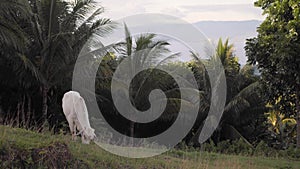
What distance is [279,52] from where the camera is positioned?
12.7m

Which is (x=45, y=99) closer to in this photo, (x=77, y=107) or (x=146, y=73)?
(x=146, y=73)

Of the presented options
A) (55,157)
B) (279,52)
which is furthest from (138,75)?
(55,157)

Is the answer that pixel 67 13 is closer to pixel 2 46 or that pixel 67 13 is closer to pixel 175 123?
pixel 2 46

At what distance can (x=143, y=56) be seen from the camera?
64.3 ft

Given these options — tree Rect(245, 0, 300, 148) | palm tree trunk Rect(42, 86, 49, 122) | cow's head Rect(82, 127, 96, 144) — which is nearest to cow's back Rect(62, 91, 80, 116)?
cow's head Rect(82, 127, 96, 144)

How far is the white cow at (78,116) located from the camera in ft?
32.5

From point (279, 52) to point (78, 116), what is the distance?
228 inches

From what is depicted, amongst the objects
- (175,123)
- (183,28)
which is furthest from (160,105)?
(183,28)

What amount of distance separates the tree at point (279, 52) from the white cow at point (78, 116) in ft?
17.9

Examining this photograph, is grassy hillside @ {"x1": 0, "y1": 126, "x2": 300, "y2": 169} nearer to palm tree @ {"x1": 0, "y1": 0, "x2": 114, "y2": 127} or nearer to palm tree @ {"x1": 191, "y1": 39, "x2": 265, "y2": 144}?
palm tree @ {"x1": 0, "y1": 0, "x2": 114, "y2": 127}

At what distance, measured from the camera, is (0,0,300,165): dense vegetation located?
534 inches

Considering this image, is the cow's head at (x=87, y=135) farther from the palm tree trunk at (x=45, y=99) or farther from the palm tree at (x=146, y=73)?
the palm tree at (x=146, y=73)

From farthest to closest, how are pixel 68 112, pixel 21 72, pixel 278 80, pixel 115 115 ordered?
pixel 115 115 → pixel 21 72 → pixel 278 80 → pixel 68 112

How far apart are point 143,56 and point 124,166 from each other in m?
11.7
